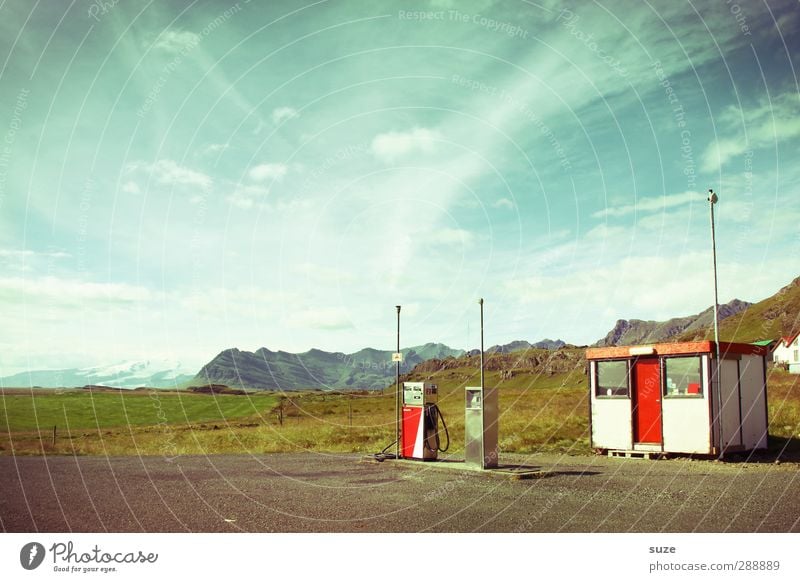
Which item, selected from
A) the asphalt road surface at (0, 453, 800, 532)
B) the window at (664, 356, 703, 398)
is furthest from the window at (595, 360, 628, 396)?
the asphalt road surface at (0, 453, 800, 532)

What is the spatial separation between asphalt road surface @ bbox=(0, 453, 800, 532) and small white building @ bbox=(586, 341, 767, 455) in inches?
46.9

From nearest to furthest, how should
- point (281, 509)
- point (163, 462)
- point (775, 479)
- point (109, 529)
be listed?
point (109, 529) < point (281, 509) < point (775, 479) < point (163, 462)

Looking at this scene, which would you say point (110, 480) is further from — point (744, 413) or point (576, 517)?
point (744, 413)

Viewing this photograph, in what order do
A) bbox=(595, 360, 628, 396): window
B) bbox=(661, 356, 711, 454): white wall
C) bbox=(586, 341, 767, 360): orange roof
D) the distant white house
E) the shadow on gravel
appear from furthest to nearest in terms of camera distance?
the distant white house → bbox=(595, 360, 628, 396): window → bbox=(586, 341, 767, 360): orange roof → bbox=(661, 356, 711, 454): white wall → the shadow on gravel

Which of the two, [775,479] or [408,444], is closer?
[775,479]

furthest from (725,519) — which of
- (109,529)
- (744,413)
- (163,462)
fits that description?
(163,462)

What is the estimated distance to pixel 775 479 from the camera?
16.1 meters

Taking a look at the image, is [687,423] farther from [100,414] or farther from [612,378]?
[100,414]

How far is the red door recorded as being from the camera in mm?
22031

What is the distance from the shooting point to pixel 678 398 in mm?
21500

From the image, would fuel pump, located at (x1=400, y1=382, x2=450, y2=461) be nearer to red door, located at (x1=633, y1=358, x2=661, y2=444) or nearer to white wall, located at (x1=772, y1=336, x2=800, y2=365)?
red door, located at (x1=633, y1=358, x2=661, y2=444)

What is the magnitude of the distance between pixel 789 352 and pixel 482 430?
132502mm

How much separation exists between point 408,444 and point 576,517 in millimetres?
10615

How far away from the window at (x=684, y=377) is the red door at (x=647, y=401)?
12.0 inches
